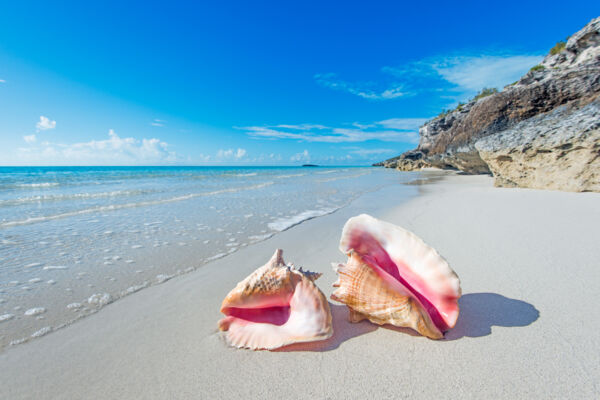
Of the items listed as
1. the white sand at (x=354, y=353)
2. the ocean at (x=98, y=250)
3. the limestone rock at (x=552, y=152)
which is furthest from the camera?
the limestone rock at (x=552, y=152)

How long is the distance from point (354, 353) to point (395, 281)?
418 mm

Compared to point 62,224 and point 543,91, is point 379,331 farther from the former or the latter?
point 543,91

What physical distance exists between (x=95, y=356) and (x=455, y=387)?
185cm

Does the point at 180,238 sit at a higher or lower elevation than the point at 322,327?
lower

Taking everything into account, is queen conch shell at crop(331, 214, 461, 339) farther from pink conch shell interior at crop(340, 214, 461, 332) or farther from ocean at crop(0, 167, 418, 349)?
ocean at crop(0, 167, 418, 349)

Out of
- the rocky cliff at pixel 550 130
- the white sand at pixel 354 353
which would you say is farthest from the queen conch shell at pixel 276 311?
the rocky cliff at pixel 550 130

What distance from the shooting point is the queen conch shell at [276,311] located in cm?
133

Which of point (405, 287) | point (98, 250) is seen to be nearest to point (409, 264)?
point (405, 287)

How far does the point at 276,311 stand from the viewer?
1.52 meters

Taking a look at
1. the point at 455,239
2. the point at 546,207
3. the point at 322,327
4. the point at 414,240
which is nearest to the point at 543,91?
the point at 546,207

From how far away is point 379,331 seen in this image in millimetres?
1452

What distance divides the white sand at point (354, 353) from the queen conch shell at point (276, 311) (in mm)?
77

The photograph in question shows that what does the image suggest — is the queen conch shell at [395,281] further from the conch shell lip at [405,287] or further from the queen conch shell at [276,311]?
the queen conch shell at [276,311]

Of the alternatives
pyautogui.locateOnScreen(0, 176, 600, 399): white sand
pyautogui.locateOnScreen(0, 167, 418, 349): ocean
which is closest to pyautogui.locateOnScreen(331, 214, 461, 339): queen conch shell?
pyautogui.locateOnScreen(0, 176, 600, 399): white sand
